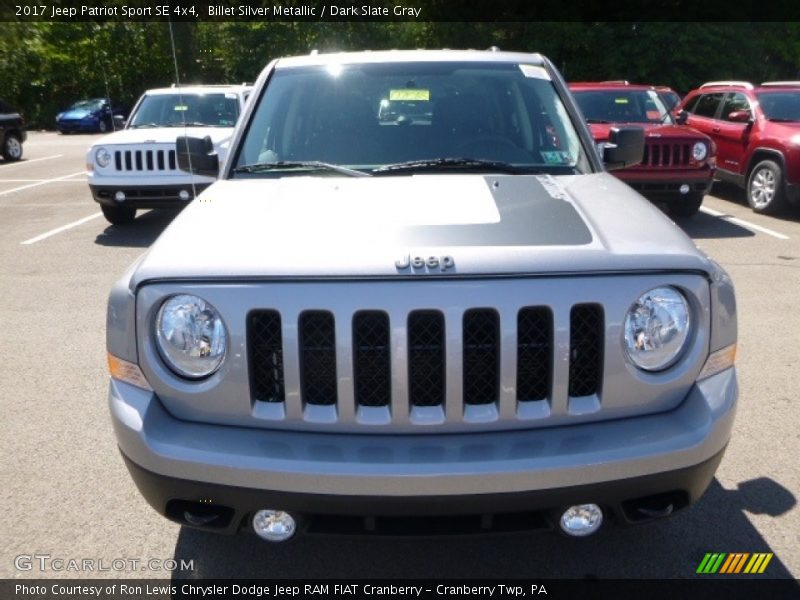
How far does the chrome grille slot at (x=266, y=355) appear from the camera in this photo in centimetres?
233

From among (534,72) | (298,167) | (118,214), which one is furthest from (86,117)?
(298,167)

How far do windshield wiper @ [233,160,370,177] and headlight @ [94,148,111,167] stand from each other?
6.52 metres

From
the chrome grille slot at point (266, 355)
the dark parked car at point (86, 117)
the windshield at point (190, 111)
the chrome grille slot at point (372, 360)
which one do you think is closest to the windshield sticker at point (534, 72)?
the chrome grille slot at point (372, 360)

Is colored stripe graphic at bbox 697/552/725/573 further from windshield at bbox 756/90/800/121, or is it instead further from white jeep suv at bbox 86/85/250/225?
windshield at bbox 756/90/800/121

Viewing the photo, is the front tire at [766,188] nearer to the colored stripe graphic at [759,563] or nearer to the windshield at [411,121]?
the windshield at [411,121]

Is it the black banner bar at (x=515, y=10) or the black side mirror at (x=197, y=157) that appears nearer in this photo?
the black side mirror at (x=197, y=157)

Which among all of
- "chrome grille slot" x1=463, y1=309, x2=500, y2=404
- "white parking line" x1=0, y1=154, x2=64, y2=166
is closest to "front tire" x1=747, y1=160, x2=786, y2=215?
"chrome grille slot" x1=463, y1=309, x2=500, y2=404

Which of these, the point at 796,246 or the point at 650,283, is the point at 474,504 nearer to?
the point at 650,283

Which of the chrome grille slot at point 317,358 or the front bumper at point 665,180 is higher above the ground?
→ the chrome grille slot at point 317,358

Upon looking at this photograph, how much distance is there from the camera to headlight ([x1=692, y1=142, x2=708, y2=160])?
9.61m

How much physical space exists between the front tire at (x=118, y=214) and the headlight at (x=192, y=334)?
802cm

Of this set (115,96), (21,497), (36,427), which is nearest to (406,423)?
(21,497)

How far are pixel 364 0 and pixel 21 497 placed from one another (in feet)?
113

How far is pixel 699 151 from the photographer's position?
9633 mm
